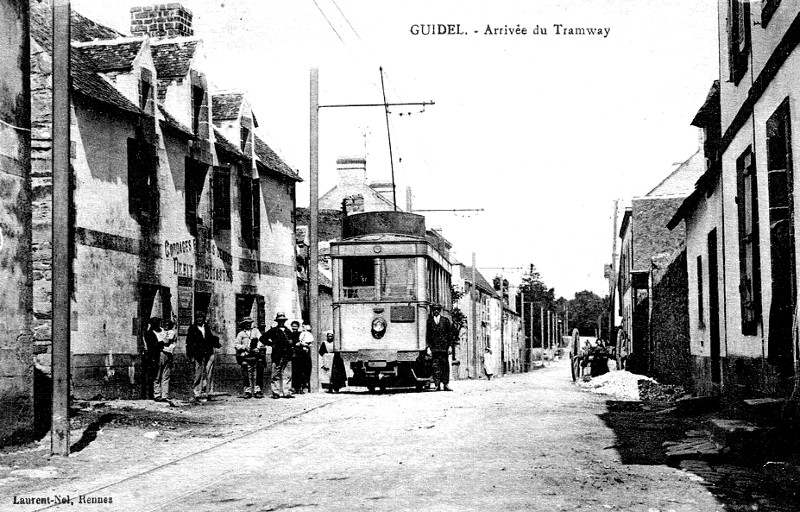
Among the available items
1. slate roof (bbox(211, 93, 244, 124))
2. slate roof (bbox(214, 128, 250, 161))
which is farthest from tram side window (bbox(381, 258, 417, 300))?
slate roof (bbox(211, 93, 244, 124))

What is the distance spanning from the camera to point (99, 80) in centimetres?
1789

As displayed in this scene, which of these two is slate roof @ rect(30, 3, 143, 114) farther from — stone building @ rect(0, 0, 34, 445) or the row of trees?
the row of trees

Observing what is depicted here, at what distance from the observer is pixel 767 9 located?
1117 cm

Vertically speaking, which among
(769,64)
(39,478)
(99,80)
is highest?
(99,80)

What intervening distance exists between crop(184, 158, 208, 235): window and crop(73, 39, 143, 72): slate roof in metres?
2.93

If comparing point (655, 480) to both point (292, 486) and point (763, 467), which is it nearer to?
point (763, 467)

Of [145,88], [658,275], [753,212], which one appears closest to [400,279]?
[145,88]

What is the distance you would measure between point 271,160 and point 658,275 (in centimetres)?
1261

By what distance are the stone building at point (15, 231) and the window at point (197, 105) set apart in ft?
32.7

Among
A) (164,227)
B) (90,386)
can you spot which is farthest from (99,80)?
(90,386)

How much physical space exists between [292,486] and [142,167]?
1196cm

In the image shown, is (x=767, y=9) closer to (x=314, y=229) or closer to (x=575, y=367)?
(x=314, y=229)

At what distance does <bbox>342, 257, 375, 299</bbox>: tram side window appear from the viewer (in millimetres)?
20406

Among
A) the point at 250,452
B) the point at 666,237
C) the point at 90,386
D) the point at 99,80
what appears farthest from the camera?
the point at 666,237
